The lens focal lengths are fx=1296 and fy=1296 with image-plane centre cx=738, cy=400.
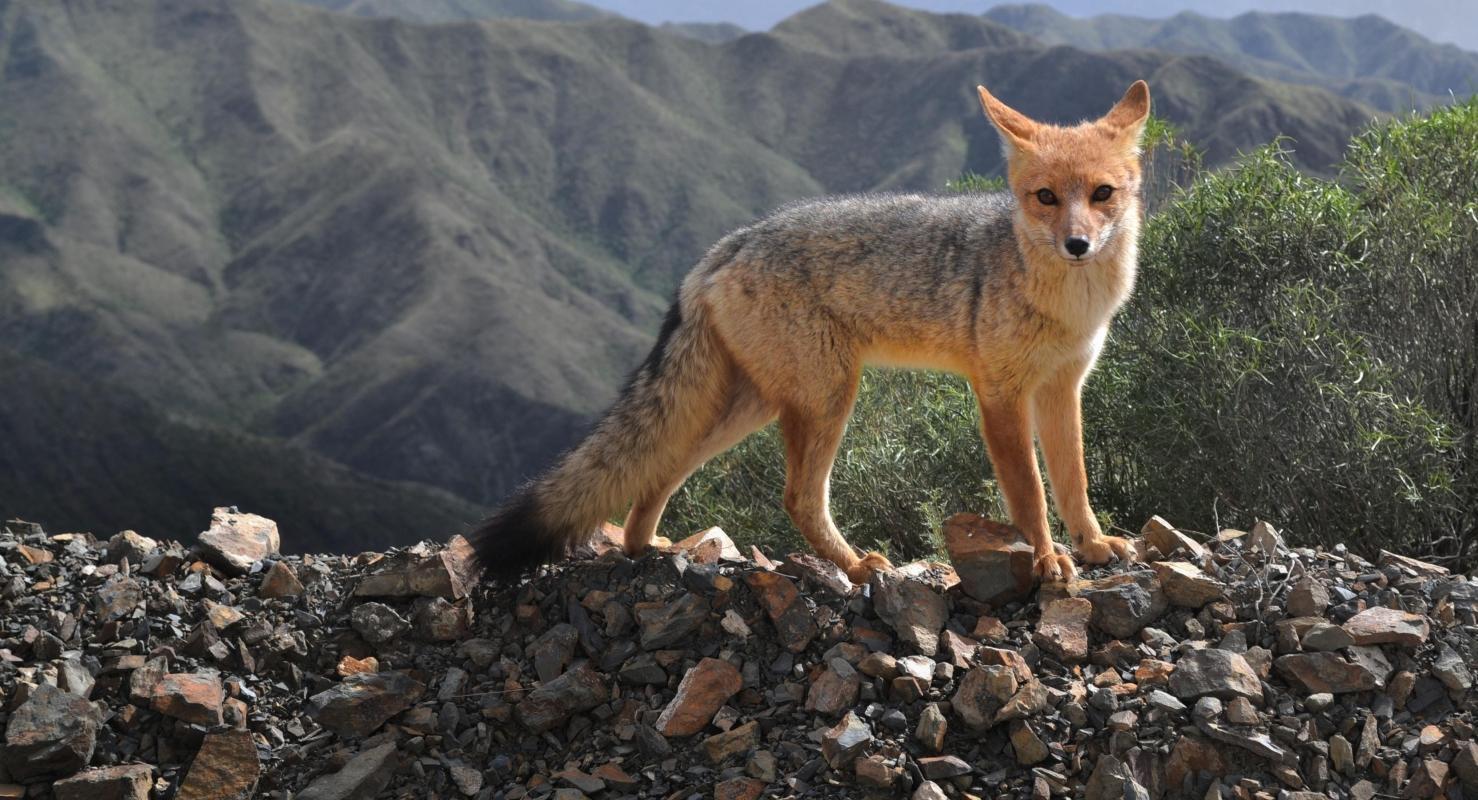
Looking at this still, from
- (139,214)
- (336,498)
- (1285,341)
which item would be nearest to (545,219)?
(139,214)

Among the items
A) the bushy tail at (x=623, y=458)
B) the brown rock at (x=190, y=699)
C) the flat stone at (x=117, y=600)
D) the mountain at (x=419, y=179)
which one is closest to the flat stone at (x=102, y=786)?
the brown rock at (x=190, y=699)

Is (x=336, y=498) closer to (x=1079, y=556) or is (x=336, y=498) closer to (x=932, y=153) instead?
(x=1079, y=556)

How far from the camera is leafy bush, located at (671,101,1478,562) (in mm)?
8352

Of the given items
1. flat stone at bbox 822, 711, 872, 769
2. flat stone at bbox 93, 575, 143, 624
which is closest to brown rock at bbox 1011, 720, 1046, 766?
flat stone at bbox 822, 711, 872, 769

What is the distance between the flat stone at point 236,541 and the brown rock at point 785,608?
113 inches

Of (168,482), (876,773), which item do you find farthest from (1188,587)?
(168,482)

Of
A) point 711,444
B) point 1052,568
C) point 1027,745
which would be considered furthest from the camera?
point 711,444

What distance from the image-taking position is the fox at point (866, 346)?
636 cm

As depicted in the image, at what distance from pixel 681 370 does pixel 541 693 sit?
1788mm

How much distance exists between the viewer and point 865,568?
662 centimetres

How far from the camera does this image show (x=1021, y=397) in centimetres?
637

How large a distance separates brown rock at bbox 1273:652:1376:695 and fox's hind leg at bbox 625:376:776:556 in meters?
2.76

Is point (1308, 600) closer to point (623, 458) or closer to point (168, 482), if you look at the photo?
point (623, 458)

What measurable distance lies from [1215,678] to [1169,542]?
129 cm
